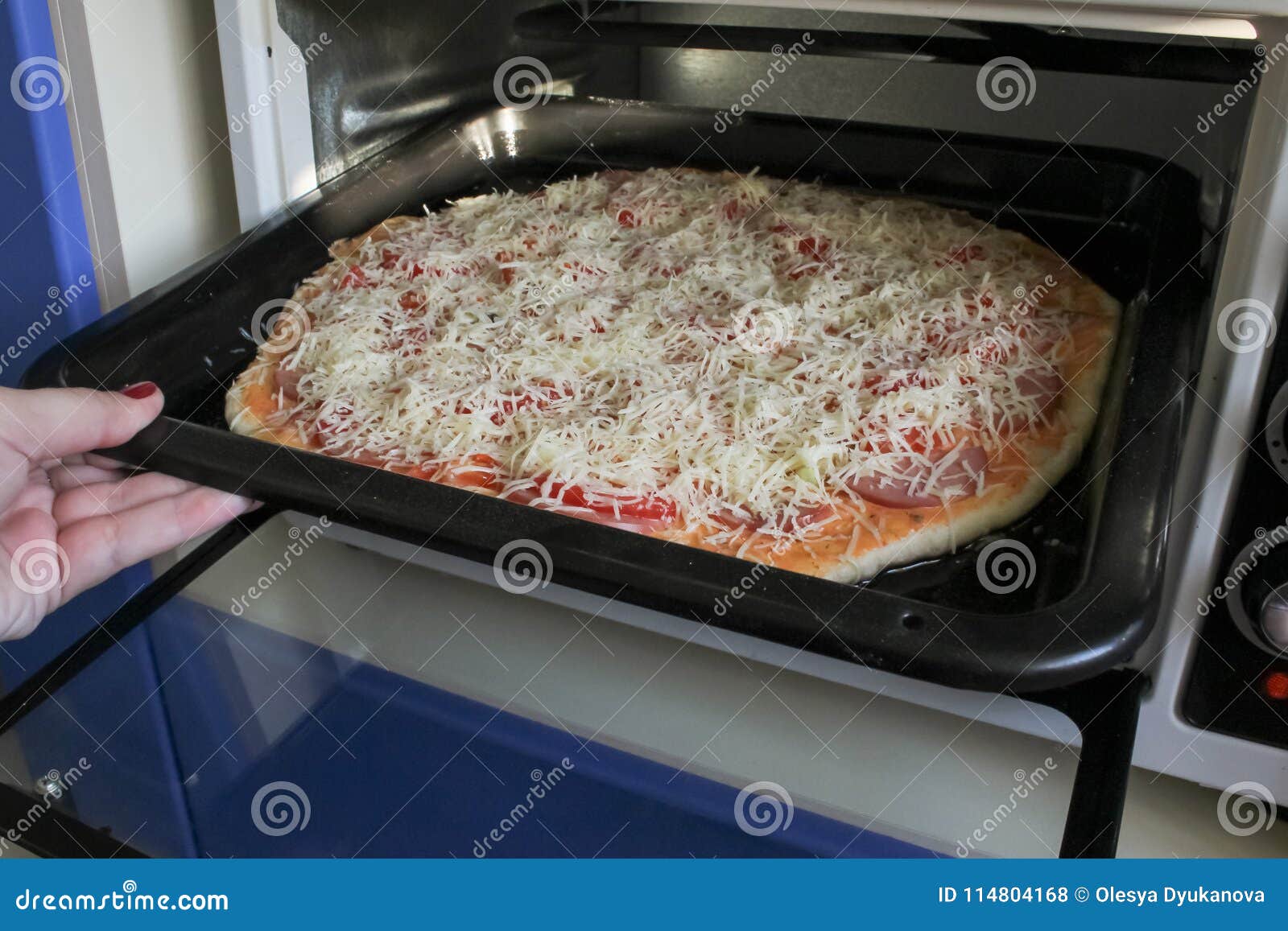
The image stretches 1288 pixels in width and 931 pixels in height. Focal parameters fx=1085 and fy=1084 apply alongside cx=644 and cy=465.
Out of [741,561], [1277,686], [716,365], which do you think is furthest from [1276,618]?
[716,365]

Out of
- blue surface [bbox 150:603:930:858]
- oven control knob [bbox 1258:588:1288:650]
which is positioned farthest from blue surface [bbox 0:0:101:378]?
oven control knob [bbox 1258:588:1288:650]

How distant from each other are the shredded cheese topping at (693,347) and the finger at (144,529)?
0.09 meters

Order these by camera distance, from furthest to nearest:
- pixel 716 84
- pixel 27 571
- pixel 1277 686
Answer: pixel 716 84 < pixel 27 571 < pixel 1277 686

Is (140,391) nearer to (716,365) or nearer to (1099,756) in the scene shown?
(716,365)

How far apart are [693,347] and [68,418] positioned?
49cm

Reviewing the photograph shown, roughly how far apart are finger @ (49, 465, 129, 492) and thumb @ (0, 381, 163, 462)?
0.08 metres

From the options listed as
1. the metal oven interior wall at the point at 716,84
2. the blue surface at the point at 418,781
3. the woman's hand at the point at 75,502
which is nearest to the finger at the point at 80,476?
the woman's hand at the point at 75,502

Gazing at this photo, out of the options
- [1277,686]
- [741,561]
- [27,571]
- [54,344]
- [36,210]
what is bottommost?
[1277,686]

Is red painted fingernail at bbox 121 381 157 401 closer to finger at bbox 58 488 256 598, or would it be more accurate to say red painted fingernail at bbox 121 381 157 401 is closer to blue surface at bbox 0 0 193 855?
finger at bbox 58 488 256 598

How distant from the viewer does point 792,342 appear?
0.94 metres

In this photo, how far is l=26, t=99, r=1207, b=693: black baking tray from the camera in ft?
1.95

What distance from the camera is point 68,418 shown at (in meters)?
0.78

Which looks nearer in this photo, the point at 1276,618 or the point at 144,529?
the point at 1276,618

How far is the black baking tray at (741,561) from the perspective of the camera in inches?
23.4
